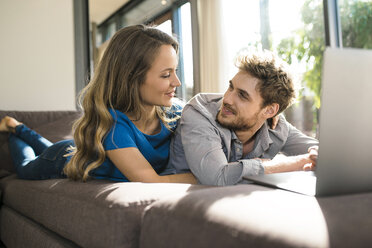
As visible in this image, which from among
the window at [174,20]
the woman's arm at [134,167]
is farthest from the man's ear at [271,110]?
the window at [174,20]

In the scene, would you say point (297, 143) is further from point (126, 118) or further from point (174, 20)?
point (174, 20)

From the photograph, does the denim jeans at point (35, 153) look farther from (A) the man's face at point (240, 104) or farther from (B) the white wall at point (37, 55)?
(B) the white wall at point (37, 55)

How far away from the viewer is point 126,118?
1.38 meters

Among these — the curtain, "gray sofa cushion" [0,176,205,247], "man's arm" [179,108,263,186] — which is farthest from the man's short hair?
the curtain

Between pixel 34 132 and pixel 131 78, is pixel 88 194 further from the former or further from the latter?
pixel 34 132

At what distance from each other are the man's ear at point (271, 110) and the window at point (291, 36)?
2231mm

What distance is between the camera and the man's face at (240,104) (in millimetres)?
1431

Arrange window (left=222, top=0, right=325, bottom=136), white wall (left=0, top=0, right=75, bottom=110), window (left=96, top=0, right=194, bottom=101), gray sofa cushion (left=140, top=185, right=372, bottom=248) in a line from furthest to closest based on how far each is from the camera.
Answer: window (left=96, top=0, right=194, bottom=101) → window (left=222, top=0, right=325, bottom=136) → white wall (left=0, top=0, right=75, bottom=110) → gray sofa cushion (left=140, top=185, right=372, bottom=248)

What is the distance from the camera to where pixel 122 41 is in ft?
4.90

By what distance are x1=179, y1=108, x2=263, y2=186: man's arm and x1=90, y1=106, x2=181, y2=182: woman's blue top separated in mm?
165

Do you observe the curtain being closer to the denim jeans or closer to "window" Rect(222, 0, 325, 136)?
"window" Rect(222, 0, 325, 136)

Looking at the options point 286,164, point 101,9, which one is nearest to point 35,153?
point 286,164

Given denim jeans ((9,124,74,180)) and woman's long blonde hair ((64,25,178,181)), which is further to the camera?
denim jeans ((9,124,74,180))

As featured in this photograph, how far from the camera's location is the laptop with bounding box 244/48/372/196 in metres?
0.65
